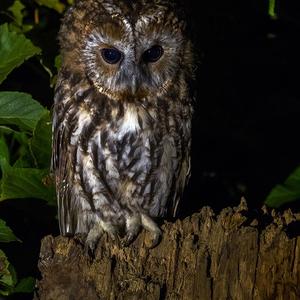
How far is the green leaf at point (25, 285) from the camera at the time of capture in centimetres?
302

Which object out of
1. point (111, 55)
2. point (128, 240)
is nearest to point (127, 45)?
point (111, 55)

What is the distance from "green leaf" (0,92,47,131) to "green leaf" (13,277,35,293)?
0.61 m

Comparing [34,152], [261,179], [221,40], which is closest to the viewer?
[34,152]

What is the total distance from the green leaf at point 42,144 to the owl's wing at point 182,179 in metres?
0.63

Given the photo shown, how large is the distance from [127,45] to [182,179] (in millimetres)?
710

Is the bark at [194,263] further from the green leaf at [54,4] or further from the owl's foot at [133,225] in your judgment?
the green leaf at [54,4]

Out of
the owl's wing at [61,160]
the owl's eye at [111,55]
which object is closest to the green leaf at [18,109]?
the owl's wing at [61,160]

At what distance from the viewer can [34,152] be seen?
124 inches

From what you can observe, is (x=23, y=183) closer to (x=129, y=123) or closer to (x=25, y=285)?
(x=25, y=285)


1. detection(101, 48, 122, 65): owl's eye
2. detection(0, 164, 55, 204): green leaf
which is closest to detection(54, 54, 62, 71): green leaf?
detection(101, 48, 122, 65): owl's eye

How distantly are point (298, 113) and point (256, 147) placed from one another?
36cm

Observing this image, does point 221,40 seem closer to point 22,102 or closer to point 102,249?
point 22,102

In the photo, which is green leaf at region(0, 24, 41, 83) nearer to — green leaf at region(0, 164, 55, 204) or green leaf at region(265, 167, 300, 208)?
green leaf at region(0, 164, 55, 204)

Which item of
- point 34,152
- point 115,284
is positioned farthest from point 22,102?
point 115,284
